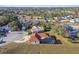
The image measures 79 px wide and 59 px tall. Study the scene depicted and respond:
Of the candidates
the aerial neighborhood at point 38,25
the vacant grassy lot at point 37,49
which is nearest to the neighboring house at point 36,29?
the aerial neighborhood at point 38,25

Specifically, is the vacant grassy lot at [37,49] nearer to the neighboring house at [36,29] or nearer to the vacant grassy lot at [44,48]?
the vacant grassy lot at [44,48]

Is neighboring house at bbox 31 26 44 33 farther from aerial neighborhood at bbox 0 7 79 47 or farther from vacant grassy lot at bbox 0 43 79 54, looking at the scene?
vacant grassy lot at bbox 0 43 79 54

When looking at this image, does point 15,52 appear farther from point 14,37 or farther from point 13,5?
point 13,5

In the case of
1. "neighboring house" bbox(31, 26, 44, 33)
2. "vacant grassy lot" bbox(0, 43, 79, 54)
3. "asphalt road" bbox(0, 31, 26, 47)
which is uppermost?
"neighboring house" bbox(31, 26, 44, 33)

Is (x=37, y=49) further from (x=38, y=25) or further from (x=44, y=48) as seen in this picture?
(x=38, y=25)

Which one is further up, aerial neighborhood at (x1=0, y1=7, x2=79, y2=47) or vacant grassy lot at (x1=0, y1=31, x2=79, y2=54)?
aerial neighborhood at (x1=0, y1=7, x2=79, y2=47)

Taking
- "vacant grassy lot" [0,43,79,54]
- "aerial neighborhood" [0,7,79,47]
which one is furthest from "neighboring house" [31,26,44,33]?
"vacant grassy lot" [0,43,79,54]

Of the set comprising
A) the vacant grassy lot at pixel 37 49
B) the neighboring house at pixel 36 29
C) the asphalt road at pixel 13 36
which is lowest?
the vacant grassy lot at pixel 37 49
